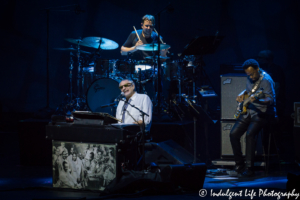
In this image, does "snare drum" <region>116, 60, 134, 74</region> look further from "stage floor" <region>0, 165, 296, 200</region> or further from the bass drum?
"stage floor" <region>0, 165, 296, 200</region>

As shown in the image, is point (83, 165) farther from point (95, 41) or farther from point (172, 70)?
point (95, 41)

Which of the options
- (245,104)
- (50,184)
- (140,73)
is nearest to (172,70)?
(140,73)

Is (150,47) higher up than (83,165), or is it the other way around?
(150,47)

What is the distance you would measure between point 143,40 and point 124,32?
2.07 meters

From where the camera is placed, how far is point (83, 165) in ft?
14.7

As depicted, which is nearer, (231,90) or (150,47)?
(231,90)

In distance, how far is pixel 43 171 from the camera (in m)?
6.12

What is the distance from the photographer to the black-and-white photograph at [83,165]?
173 inches

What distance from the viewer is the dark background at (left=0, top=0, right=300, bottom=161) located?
9445 mm

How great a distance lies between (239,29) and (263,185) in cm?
565

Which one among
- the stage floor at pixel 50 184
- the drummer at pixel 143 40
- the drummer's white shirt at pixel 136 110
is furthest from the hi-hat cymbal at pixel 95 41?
the stage floor at pixel 50 184

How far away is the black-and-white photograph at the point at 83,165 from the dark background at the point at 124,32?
5299 millimetres

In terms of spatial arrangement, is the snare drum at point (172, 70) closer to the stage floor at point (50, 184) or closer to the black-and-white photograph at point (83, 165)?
the stage floor at point (50, 184)

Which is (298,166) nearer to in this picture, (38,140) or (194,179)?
(194,179)
